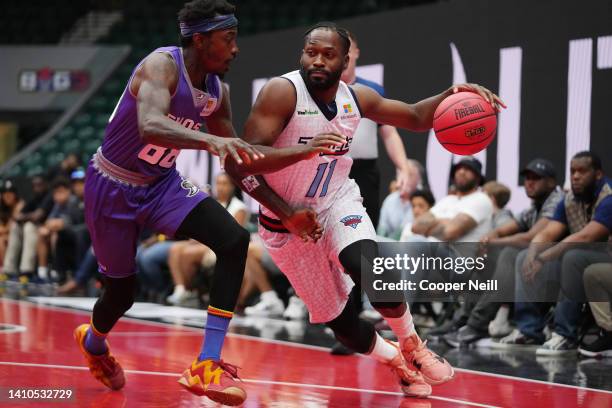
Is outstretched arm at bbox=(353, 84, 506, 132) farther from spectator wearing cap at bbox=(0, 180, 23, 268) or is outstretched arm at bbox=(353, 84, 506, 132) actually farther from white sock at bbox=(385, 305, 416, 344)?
spectator wearing cap at bbox=(0, 180, 23, 268)

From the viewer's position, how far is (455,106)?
4.79 m

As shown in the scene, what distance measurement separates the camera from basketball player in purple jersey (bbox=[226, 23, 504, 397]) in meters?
4.60

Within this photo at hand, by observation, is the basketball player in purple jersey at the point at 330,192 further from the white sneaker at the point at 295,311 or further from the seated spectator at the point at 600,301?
the white sneaker at the point at 295,311

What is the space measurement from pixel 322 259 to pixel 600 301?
239 cm

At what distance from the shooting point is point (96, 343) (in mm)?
4832

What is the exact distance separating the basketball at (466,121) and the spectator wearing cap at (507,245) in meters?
2.40

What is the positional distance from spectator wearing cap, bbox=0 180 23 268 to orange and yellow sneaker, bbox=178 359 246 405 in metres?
10.6

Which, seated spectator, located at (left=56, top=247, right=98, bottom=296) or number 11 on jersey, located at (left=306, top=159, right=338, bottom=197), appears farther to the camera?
seated spectator, located at (left=56, top=247, right=98, bottom=296)

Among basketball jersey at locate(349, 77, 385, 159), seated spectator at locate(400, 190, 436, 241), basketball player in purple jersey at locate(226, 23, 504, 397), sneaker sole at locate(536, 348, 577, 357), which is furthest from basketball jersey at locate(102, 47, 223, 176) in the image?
seated spectator at locate(400, 190, 436, 241)

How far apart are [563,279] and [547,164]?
110 cm

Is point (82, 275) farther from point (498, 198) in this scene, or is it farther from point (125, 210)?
point (125, 210)

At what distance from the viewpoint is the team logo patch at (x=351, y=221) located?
470 cm

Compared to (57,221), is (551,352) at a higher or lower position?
lower

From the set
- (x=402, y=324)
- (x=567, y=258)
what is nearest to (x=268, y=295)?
(x=567, y=258)
